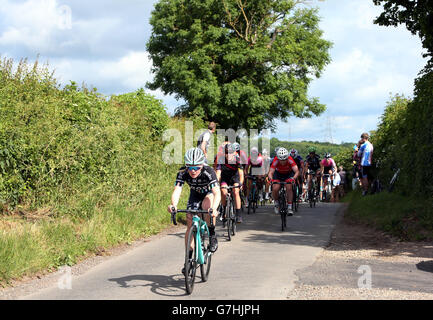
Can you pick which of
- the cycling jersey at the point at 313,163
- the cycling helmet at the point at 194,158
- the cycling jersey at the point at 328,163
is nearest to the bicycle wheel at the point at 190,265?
the cycling helmet at the point at 194,158

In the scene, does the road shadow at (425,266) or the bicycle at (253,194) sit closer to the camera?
the road shadow at (425,266)

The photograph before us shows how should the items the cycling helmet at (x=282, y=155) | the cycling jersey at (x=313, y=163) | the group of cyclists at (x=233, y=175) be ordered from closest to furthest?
the group of cyclists at (x=233, y=175) < the cycling helmet at (x=282, y=155) < the cycling jersey at (x=313, y=163)

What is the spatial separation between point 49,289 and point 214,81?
27503 millimetres

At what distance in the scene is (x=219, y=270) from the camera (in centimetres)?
879

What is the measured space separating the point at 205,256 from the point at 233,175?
5.68m

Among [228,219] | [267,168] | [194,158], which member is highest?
[267,168]

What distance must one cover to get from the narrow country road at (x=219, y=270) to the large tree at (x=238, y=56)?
2076 centimetres

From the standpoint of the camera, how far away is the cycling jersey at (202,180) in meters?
7.91

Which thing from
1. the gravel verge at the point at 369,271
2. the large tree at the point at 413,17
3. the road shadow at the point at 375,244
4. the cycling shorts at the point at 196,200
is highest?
the large tree at the point at 413,17

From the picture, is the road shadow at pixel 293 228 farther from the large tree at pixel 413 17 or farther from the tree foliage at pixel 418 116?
the large tree at pixel 413 17

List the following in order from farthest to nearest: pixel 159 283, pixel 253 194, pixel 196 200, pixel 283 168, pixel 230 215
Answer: pixel 253 194 < pixel 283 168 < pixel 230 215 < pixel 196 200 < pixel 159 283

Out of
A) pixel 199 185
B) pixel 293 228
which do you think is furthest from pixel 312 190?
pixel 199 185

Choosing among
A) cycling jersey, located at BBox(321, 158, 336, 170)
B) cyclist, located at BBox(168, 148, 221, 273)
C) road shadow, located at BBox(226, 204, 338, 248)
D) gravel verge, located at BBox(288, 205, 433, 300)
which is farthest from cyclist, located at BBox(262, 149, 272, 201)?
cyclist, located at BBox(168, 148, 221, 273)

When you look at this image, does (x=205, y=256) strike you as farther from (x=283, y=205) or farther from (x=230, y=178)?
(x=283, y=205)
